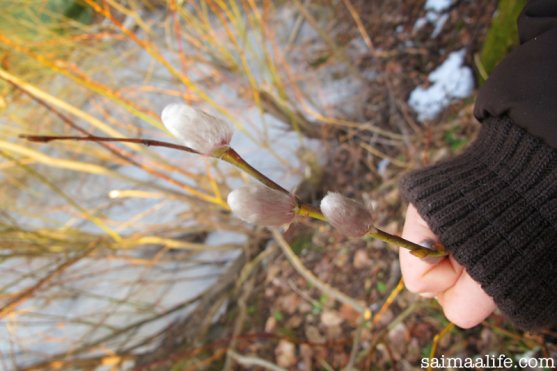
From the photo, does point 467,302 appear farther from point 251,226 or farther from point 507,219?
point 251,226

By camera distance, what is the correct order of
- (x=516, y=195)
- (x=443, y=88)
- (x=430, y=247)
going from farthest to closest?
(x=443, y=88)
(x=516, y=195)
(x=430, y=247)

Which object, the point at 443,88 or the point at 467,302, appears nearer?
the point at 467,302

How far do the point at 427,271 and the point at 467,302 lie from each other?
0.09 meters

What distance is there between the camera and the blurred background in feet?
4.46

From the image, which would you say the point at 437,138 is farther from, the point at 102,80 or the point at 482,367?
the point at 102,80

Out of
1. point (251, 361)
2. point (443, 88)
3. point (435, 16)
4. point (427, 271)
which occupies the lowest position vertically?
point (427, 271)

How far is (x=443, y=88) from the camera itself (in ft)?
6.09

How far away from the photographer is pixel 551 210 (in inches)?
26.9

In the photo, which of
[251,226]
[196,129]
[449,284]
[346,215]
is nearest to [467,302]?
[449,284]

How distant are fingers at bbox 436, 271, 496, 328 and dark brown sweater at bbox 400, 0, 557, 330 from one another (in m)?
0.05

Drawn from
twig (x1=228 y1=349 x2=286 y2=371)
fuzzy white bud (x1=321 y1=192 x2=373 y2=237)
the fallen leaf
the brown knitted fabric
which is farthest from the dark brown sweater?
the fallen leaf

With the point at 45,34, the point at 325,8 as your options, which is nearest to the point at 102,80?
the point at 45,34

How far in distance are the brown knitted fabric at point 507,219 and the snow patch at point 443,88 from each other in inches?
44.0

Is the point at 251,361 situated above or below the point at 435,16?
below
